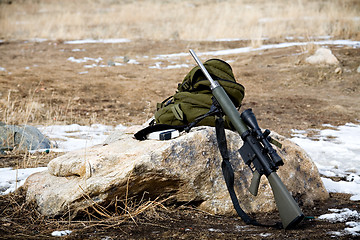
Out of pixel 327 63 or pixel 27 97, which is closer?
pixel 27 97

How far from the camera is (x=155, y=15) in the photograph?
22.8 meters

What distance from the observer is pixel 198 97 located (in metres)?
3.68

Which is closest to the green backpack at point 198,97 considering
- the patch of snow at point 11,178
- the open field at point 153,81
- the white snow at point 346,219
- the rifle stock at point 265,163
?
the rifle stock at point 265,163

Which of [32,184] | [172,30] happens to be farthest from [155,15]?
[32,184]


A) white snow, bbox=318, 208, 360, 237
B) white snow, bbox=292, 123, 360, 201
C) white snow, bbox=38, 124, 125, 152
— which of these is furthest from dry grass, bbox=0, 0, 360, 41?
white snow, bbox=318, 208, 360, 237

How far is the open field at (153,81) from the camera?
3.01 meters

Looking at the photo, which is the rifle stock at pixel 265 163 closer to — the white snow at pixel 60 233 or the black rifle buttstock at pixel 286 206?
the black rifle buttstock at pixel 286 206

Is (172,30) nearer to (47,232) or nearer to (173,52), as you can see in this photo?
(173,52)

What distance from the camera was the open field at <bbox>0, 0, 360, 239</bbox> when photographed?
3.01 meters

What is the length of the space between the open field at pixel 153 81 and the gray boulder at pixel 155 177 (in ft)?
0.39

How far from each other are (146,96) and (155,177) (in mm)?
6288

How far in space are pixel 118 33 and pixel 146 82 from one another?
8.24 m

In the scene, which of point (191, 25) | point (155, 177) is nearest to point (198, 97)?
point (155, 177)

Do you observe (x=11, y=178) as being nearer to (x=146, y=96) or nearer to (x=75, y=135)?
(x=75, y=135)
